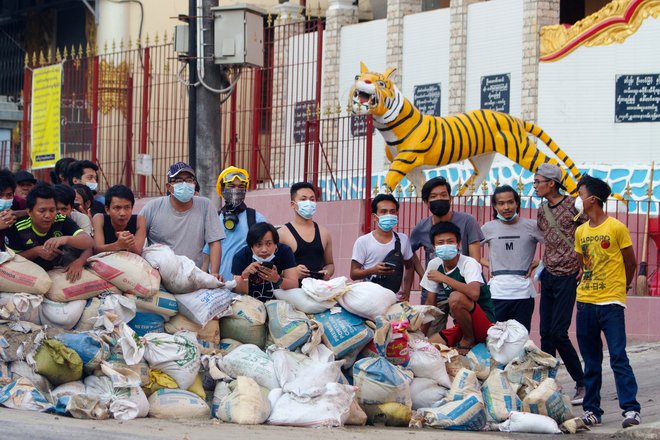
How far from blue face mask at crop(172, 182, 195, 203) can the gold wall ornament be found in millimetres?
11011

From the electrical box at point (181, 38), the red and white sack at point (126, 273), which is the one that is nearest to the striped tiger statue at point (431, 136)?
the electrical box at point (181, 38)

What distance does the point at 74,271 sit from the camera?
29.6 feet

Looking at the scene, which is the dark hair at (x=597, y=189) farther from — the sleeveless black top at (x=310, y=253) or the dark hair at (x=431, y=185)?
the sleeveless black top at (x=310, y=253)

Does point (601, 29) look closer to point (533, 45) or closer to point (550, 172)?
point (533, 45)

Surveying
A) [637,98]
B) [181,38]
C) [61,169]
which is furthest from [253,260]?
[637,98]

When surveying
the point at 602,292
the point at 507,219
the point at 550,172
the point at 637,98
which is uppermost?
the point at 637,98

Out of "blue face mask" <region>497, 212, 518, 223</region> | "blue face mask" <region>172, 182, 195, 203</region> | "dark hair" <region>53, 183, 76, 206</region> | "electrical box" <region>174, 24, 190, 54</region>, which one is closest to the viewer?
"dark hair" <region>53, 183, 76, 206</region>

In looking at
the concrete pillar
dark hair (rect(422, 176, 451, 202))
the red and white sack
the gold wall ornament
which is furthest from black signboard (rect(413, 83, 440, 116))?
the red and white sack

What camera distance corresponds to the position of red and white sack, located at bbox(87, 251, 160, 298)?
911 cm

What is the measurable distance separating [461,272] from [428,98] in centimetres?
1385

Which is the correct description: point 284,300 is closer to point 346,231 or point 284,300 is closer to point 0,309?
point 0,309

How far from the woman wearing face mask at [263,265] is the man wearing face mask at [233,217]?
80cm

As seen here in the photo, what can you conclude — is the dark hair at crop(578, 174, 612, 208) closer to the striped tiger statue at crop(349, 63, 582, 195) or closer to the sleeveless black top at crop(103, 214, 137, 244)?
the sleeveless black top at crop(103, 214, 137, 244)

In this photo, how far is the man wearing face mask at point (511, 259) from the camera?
416 inches
